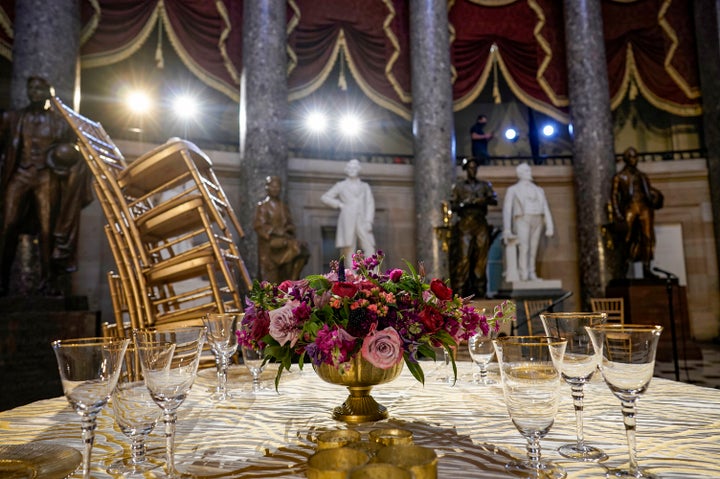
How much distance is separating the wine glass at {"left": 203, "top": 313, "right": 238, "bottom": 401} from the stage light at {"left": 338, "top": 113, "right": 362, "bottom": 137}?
1096 centimetres

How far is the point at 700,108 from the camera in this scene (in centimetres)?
836

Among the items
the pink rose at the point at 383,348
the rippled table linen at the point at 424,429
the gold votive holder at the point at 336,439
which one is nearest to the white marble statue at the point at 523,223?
the rippled table linen at the point at 424,429

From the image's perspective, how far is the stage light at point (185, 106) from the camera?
11031mm

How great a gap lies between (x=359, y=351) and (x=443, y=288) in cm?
21

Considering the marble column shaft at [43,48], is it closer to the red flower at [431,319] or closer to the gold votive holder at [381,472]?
the red flower at [431,319]

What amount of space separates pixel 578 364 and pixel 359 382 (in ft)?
1.36

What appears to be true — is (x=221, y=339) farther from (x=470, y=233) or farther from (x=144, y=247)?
(x=470, y=233)

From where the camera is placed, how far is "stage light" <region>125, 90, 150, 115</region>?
9.84 meters

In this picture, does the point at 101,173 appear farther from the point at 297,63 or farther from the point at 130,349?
the point at 297,63

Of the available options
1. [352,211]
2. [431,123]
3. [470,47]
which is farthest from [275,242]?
[470,47]

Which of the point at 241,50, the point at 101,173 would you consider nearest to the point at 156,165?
the point at 101,173

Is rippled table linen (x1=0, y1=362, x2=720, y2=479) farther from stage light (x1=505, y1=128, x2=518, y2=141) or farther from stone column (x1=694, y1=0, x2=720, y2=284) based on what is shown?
stage light (x1=505, y1=128, x2=518, y2=141)

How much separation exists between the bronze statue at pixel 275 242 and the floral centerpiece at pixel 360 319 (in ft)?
14.4

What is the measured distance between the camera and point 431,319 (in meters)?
0.97
